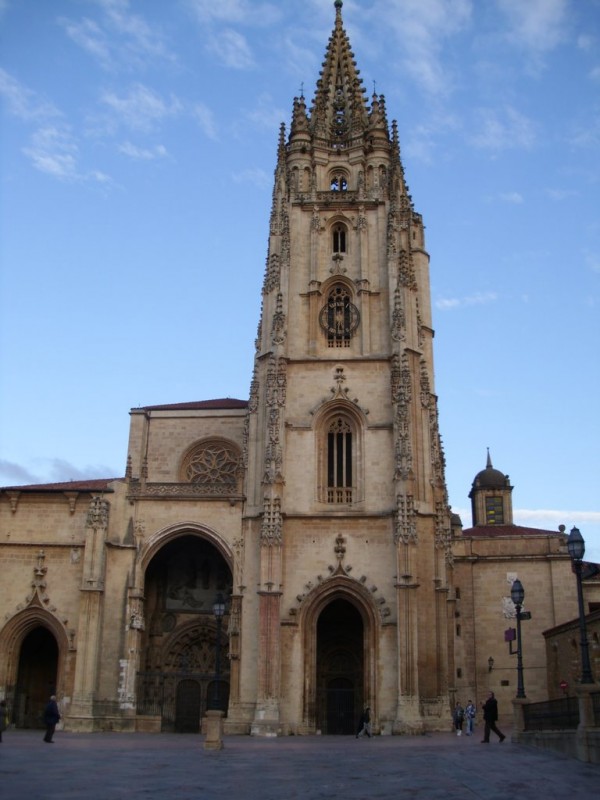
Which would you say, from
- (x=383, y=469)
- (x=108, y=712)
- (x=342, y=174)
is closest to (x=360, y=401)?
(x=383, y=469)

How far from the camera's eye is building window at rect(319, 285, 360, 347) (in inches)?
1389

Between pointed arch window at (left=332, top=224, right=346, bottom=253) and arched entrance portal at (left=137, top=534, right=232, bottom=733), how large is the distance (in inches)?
529

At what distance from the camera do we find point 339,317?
35.7 metres

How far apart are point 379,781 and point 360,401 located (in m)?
21.5

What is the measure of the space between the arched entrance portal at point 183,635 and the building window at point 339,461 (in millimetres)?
5575

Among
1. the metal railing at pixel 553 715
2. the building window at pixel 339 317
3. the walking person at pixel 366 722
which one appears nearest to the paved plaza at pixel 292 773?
the metal railing at pixel 553 715

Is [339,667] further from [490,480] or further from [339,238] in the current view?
[490,480]

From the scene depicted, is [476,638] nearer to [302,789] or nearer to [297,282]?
[297,282]

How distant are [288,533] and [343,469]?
130 inches

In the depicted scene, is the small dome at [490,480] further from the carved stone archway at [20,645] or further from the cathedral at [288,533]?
the carved stone archway at [20,645]

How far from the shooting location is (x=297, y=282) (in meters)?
36.2

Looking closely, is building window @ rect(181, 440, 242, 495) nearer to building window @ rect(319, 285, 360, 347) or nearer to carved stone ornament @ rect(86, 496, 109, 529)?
carved stone ornament @ rect(86, 496, 109, 529)

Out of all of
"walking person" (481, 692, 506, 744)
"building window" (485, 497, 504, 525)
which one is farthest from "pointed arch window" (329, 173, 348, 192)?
"building window" (485, 497, 504, 525)

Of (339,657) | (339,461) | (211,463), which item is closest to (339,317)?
(339,461)
